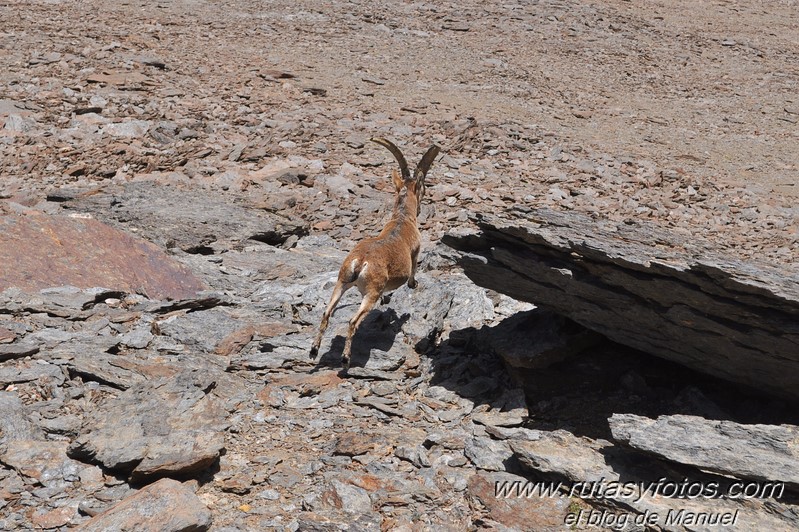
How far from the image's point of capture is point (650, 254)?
6.95 metres

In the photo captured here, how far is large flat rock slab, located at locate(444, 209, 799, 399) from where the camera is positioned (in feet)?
21.3

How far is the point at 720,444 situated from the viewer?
5961mm

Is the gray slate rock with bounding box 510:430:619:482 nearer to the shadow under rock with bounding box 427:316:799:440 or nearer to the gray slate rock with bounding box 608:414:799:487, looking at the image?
the gray slate rock with bounding box 608:414:799:487

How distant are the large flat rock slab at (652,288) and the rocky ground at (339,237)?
578mm

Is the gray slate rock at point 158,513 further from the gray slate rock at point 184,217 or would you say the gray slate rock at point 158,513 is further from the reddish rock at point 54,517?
the gray slate rock at point 184,217

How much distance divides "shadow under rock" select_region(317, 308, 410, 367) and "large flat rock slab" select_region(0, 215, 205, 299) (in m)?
2.23

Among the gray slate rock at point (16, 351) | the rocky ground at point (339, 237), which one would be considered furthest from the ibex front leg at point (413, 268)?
the gray slate rock at point (16, 351)

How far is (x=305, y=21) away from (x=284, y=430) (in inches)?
768

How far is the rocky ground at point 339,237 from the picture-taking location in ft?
19.7

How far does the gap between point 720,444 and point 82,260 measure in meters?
7.49

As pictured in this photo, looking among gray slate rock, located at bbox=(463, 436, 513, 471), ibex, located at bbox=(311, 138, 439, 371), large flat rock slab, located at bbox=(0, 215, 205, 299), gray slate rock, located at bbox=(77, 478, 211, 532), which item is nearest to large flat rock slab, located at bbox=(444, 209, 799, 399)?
ibex, located at bbox=(311, 138, 439, 371)

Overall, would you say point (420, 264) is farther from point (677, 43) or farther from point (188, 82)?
point (677, 43)

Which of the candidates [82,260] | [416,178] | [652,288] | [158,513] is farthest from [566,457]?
[82,260]

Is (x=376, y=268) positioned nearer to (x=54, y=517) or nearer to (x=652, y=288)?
(x=652, y=288)
